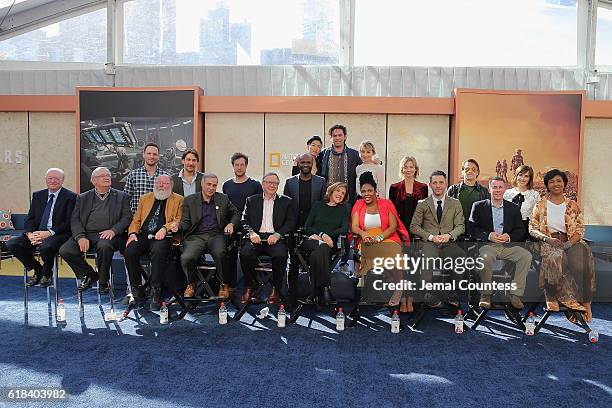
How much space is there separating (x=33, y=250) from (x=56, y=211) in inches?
16.3

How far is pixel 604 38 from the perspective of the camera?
30.6 feet

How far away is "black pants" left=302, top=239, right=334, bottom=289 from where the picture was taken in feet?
13.6

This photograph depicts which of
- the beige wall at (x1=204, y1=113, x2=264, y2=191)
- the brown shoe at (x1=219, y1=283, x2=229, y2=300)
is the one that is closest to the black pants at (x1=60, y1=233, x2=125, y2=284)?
the brown shoe at (x1=219, y1=283, x2=229, y2=300)

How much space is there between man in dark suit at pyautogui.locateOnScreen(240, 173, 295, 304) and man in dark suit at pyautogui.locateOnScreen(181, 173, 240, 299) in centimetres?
17

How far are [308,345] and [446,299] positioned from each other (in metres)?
1.50

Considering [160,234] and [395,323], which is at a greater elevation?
[160,234]

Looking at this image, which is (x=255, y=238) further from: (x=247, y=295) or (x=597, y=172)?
(x=597, y=172)

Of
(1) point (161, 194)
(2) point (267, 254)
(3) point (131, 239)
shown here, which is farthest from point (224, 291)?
(1) point (161, 194)

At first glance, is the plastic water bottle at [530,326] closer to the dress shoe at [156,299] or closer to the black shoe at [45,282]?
the dress shoe at [156,299]

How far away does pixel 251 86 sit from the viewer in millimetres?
9406

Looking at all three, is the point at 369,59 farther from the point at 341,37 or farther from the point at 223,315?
the point at 223,315

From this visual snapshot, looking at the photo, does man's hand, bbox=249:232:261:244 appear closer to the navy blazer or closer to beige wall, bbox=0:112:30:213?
the navy blazer

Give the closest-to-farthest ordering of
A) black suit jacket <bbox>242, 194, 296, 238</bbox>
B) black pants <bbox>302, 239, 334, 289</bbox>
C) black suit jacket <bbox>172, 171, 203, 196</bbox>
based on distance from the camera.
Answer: black pants <bbox>302, 239, 334, 289</bbox> → black suit jacket <bbox>242, 194, 296, 238</bbox> → black suit jacket <bbox>172, 171, 203, 196</bbox>

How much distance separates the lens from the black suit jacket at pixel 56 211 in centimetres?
443
